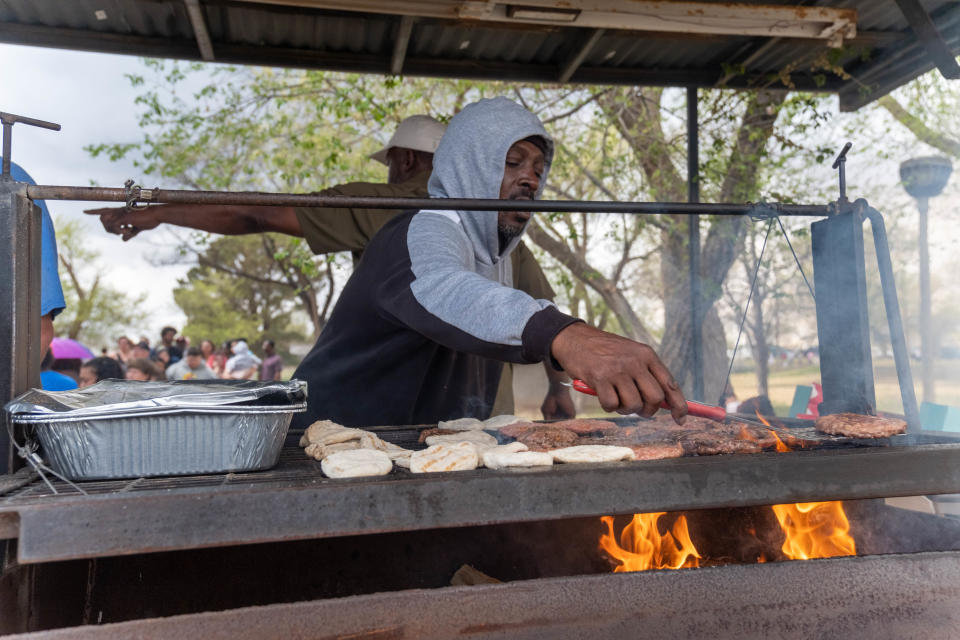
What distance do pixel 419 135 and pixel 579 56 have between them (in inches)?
42.6

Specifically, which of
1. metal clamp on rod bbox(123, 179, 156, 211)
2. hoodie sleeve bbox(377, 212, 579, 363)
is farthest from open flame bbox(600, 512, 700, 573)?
metal clamp on rod bbox(123, 179, 156, 211)

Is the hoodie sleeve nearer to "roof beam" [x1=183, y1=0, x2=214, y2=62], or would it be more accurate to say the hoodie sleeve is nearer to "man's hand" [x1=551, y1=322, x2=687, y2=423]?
"man's hand" [x1=551, y1=322, x2=687, y2=423]

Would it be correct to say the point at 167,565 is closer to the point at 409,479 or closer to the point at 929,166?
the point at 409,479

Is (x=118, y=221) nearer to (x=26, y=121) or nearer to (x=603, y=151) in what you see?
(x=26, y=121)

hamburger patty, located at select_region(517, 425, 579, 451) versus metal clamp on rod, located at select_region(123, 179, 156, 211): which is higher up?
metal clamp on rod, located at select_region(123, 179, 156, 211)

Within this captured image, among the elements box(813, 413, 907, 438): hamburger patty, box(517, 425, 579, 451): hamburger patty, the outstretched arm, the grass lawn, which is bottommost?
the grass lawn

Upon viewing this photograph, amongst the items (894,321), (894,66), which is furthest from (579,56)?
(894,321)

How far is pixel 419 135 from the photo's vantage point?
14.6 ft

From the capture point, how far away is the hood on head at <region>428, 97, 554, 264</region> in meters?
2.79

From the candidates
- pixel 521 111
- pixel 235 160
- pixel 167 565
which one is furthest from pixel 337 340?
pixel 235 160

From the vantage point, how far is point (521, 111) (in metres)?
2.87

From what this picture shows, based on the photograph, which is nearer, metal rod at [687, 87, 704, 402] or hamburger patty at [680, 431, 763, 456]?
hamburger patty at [680, 431, 763, 456]

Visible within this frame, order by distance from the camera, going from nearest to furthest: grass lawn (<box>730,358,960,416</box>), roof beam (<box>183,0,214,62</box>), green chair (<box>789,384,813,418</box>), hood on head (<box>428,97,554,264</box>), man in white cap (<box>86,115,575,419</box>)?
hood on head (<box>428,97,554,264</box>) → roof beam (<box>183,0,214,62</box>) → man in white cap (<box>86,115,575,419</box>) → green chair (<box>789,384,813,418</box>) → grass lawn (<box>730,358,960,416</box>)

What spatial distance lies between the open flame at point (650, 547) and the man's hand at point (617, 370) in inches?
30.8
